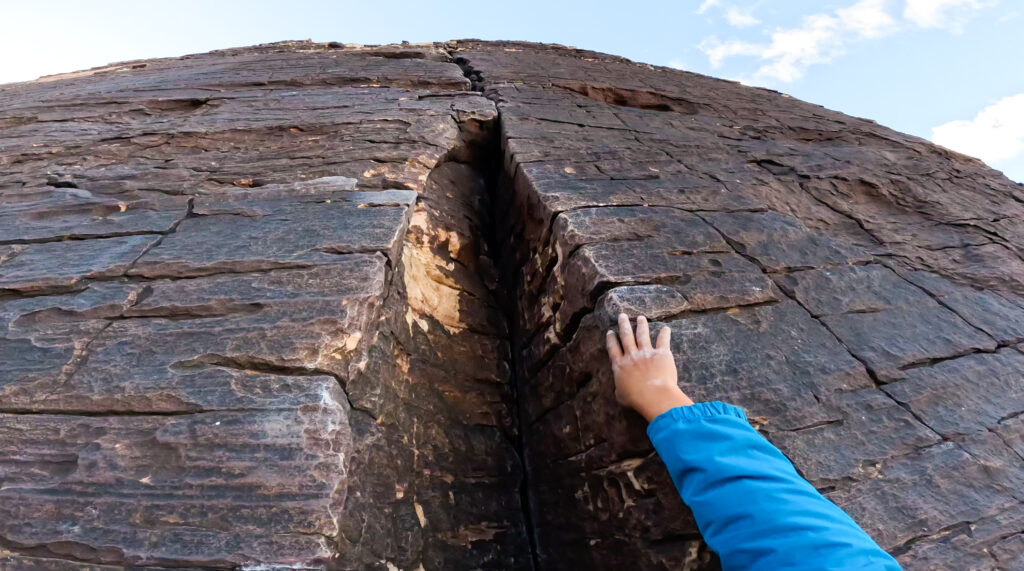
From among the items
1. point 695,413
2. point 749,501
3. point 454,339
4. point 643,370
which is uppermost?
point 454,339

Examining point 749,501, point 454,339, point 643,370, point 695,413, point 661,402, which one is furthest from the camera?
point 454,339

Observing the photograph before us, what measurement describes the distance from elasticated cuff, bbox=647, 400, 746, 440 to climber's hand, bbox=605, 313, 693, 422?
102 mm

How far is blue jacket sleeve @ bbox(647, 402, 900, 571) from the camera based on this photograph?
3.57 feet

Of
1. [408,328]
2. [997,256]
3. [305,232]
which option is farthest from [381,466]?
[997,256]

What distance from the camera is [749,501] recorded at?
4.04 ft

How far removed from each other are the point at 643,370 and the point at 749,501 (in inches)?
22.5

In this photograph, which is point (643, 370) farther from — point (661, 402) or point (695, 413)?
point (695, 413)

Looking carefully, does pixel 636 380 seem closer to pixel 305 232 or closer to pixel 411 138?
pixel 305 232

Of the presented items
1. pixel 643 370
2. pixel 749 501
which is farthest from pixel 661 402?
pixel 749 501

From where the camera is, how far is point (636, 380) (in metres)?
1.72

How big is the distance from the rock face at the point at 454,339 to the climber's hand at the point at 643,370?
153 mm

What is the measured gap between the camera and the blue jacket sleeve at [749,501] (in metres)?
1.09

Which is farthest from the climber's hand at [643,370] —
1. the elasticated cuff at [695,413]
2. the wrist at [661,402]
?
the elasticated cuff at [695,413]

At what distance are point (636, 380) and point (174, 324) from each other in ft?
5.81
